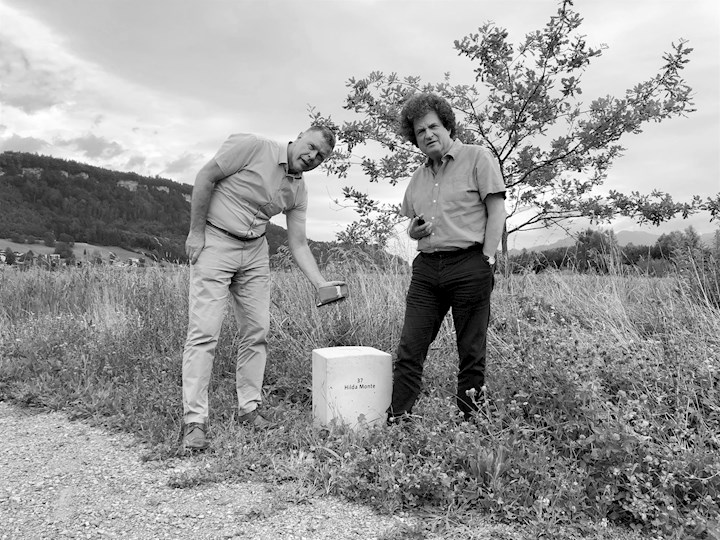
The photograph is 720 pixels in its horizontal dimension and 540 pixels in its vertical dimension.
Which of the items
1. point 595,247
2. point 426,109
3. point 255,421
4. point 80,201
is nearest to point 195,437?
point 255,421

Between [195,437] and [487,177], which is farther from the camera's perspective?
[195,437]

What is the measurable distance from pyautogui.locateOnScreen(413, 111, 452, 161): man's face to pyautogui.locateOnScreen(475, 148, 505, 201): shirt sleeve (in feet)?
0.79

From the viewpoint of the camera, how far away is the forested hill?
7388 cm

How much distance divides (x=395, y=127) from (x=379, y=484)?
4539 millimetres

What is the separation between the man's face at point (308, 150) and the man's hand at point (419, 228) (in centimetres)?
80

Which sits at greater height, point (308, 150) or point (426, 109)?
point (426, 109)

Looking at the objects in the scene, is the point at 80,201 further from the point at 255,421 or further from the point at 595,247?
the point at 255,421

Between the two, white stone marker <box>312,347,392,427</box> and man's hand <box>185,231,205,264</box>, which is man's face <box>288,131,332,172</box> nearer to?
man's hand <box>185,231,205,264</box>

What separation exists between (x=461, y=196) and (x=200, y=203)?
166 cm

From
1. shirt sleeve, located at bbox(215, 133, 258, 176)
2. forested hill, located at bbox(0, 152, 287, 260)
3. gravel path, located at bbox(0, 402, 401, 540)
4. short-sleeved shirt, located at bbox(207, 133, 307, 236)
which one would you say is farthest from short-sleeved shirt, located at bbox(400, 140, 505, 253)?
forested hill, located at bbox(0, 152, 287, 260)

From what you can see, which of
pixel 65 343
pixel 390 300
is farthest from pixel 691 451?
pixel 65 343

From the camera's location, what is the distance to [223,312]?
3.75 m

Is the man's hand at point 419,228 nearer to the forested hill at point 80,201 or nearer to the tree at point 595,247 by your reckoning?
the tree at point 595,247

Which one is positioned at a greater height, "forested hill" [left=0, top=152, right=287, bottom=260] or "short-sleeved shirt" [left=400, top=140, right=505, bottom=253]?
"forested hill" [left=0, top=152, right=287, bottom=260]
